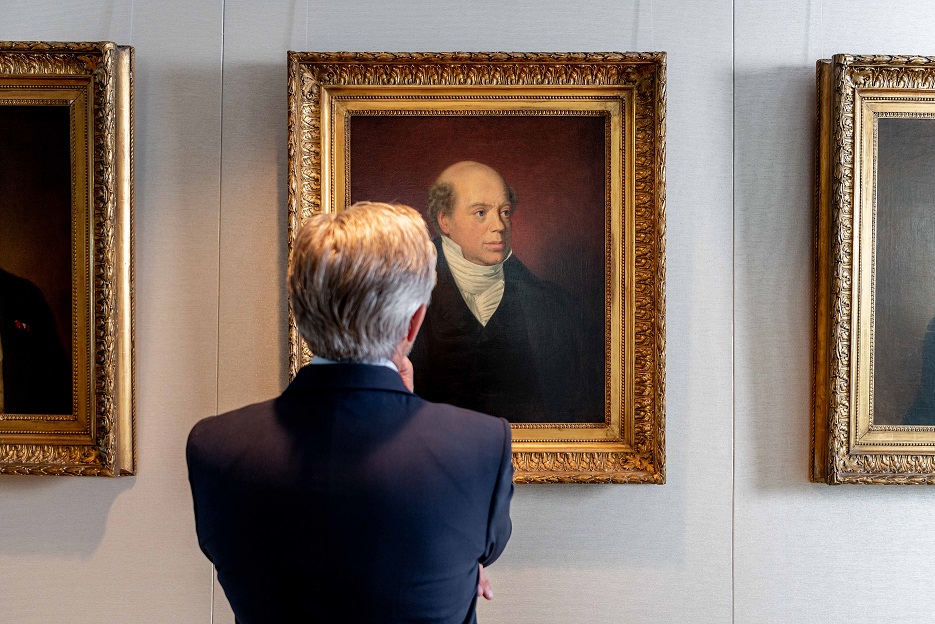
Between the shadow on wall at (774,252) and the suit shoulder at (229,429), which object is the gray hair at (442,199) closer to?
the shadow on wall at (774,252)

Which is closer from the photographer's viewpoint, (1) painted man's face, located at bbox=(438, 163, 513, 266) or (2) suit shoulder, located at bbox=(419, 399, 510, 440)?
(2) suit shoulder, located at bbox=(419, 399, 510, 440)

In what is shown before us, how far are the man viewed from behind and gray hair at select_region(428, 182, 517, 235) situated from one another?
808 mm

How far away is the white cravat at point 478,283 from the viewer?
1.80 meters

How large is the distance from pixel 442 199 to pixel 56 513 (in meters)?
1.39

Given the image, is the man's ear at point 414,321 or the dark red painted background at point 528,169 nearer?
the man's ear at point 414,321

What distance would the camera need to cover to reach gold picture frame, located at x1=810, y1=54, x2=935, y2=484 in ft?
5.79

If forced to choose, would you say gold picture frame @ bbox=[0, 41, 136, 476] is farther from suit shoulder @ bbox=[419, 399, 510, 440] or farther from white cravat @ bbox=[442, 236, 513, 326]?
suit shoulder @ bbox=[419, 399, 510, 440]

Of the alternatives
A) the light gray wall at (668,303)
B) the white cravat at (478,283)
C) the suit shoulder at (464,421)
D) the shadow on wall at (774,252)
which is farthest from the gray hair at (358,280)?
the shadow on wall at (774,252)

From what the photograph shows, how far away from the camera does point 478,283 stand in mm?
1802

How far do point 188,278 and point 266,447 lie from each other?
1070 mm

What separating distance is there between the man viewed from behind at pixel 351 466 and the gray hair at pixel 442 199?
0.81 m

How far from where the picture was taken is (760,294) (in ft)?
6.03

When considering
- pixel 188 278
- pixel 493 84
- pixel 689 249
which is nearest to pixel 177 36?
pixel 188 278

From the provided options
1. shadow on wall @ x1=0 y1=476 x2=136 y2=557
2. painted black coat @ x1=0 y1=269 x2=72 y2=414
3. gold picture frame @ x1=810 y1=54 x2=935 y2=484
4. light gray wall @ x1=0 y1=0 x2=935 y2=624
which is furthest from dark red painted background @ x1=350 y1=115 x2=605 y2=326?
shadow on wall @ x1=0 y1=476 x2=136 y2=557
